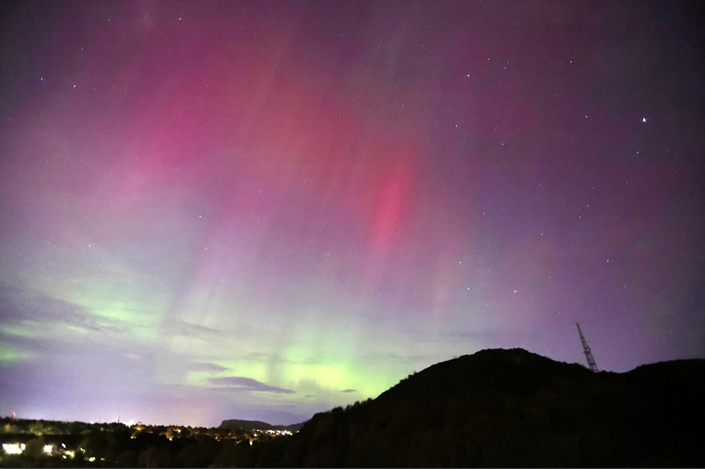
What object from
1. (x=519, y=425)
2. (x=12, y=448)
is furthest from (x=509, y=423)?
(x=12, y=448)

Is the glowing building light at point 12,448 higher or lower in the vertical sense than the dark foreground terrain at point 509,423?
lower

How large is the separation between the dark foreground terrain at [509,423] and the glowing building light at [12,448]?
5.57 meters

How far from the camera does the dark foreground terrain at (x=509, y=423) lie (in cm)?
1991

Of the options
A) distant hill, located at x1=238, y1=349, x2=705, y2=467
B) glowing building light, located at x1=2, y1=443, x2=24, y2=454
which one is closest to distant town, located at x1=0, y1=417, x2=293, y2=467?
glowing building light, located at x1=2, y1=443, x2=24, y2=454

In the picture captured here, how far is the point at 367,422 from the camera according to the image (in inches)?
→ 1128

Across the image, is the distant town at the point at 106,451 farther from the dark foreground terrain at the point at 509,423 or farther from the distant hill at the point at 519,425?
the distant hill at the point at 519,425

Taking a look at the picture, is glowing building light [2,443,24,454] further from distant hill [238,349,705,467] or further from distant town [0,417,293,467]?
distant hill [238,349,705,467]

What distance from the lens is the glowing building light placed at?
1628 inches

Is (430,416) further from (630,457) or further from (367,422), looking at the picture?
(630,457)

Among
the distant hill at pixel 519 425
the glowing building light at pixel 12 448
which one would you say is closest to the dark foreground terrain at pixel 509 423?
the distant hill at pixel 519 425

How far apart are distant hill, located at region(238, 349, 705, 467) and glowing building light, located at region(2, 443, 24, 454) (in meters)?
25.0

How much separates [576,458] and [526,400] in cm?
540

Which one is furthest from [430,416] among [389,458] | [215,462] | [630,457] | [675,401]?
[215,462]

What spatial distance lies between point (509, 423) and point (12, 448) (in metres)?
48.0
